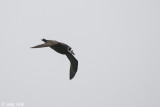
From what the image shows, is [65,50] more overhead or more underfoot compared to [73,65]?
more overhead

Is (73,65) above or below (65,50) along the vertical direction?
below

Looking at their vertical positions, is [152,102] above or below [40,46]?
below

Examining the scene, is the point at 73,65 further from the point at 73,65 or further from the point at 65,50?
the point at 65,50

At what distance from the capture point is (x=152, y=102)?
475 ft

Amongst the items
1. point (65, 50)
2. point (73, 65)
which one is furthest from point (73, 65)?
point (65, 50)

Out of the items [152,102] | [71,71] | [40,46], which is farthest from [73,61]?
[152,102]

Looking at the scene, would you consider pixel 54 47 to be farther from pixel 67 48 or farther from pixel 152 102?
pixel 152 102

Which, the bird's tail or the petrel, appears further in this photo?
the bird's tail

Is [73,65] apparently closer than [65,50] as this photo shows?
No

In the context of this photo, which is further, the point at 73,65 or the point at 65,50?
the point at 73,65

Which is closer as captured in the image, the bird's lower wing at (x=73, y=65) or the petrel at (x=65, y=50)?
the petrel at (x=65, y=50)

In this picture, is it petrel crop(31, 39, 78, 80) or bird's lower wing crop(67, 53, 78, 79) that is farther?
bird's lower wing crop(67, 53, 78, 79)

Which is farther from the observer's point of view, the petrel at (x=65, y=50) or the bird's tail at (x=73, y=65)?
the bird's tail at (x=73, y=65)

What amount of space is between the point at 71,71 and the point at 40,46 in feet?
14.1
